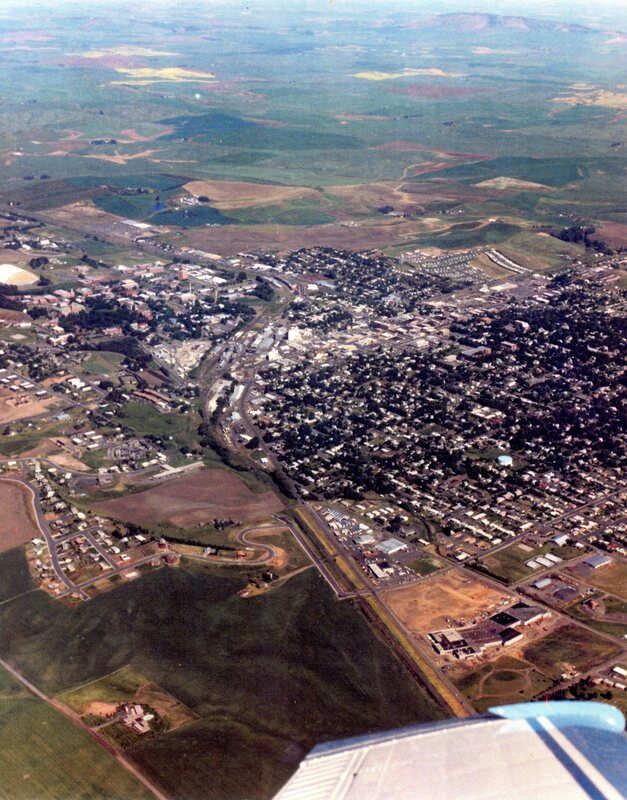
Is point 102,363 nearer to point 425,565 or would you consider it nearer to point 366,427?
point 366,427

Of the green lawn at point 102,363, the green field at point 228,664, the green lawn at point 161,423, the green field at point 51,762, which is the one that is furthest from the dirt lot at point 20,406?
the green field at point 51,762

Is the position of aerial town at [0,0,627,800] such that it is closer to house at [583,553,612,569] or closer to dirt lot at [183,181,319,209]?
house at [583,553,612,569]

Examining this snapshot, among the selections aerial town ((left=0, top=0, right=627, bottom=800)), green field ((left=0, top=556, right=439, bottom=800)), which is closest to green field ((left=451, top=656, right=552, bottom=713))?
aerial town ((left=0, top=0, right=627, bottom=800))

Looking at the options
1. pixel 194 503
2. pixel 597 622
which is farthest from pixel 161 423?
pixel 597 622

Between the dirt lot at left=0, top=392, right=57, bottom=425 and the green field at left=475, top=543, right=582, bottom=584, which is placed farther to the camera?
the dirt lot at left=0, top=392, right=57, bottom=425

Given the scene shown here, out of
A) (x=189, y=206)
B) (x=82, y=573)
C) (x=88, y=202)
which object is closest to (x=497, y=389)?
(x=82, y=573)

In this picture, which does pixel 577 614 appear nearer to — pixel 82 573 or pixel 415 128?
pixel 82 573

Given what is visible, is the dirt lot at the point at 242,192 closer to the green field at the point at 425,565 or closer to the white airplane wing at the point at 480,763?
the green field at the point at 425,565
